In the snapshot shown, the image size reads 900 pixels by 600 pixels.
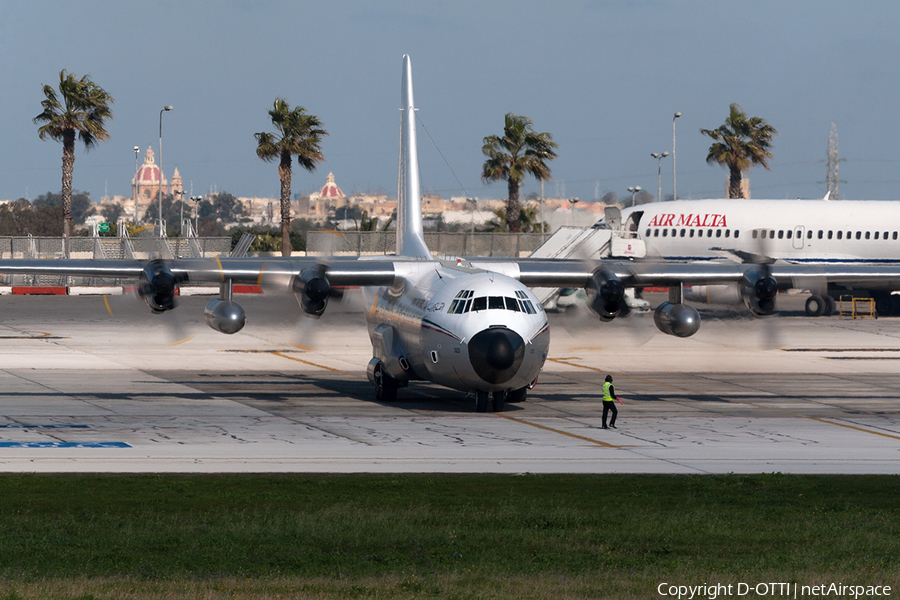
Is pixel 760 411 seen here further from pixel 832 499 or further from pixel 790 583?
pixel 790 583

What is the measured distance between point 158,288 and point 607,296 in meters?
12.0

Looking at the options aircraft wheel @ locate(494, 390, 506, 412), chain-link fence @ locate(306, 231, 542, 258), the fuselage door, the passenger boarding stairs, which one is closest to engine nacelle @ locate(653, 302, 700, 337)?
aircraft wheel @ locate(494, 390, 506, 412)

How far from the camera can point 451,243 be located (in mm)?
83250

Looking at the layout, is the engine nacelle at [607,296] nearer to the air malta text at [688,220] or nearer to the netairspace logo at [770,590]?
the netairspace logo at [770,590]

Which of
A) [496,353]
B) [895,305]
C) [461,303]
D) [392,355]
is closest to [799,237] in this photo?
[895,305]

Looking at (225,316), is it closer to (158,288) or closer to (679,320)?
(158,288)

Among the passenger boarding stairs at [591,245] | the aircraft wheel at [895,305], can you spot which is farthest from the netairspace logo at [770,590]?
the aircraft wheel at [895,305]

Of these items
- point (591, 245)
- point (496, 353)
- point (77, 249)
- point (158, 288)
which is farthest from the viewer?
point (77, 249)

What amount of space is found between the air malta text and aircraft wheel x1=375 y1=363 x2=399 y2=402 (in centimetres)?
3676

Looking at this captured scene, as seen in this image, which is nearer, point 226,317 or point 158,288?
point 158,288

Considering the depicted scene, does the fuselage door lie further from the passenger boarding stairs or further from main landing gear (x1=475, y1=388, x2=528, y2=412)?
main landing gear (x1=475, y1=388, x2=528, y2=412)

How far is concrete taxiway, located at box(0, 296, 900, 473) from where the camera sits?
21531mm

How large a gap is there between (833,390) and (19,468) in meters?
24.2

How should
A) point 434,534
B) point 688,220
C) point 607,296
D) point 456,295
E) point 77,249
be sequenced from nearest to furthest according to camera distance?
point 434,534, point 456,295, point 607,296, point 688,220, point 77,249
